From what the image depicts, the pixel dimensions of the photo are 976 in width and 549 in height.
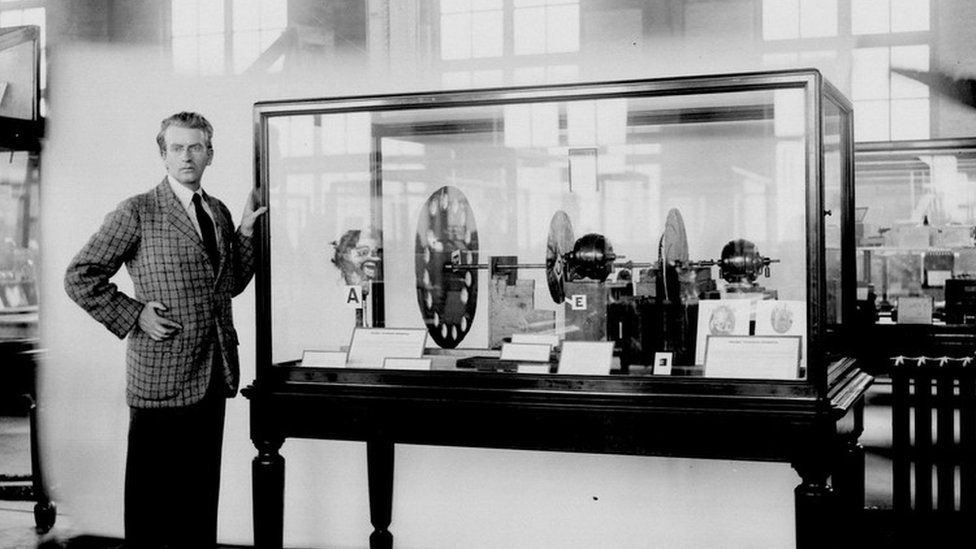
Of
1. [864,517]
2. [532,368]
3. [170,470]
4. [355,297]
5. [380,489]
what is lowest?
[864,517]

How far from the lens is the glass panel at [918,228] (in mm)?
4453

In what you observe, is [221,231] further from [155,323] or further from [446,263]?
[446,263]

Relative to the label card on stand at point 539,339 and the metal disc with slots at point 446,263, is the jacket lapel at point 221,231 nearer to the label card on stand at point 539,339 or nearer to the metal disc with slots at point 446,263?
the metal disc with slots at point 446,263

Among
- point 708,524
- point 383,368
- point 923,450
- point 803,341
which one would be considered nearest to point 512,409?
point 383,368

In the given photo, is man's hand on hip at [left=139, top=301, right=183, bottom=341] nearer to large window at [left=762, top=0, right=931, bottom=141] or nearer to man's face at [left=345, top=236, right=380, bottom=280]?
man's face at [left=345, top=236, right=380, bottom=280]

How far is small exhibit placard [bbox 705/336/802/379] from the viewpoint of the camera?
2.94 m

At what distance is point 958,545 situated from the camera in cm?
415

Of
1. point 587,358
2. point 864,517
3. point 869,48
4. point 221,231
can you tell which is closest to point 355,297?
point 221,231

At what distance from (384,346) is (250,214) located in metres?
0.63

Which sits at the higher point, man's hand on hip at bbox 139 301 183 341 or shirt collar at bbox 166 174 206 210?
shirt collar at bbox 166 174 206 210

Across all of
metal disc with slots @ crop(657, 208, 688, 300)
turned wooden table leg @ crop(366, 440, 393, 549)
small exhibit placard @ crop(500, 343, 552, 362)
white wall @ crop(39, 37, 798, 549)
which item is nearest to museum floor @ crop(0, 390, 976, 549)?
white wall @ crop(39, 37, 798, 549)

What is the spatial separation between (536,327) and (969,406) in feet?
6.19

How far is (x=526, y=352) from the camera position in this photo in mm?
3396

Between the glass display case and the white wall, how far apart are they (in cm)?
34
